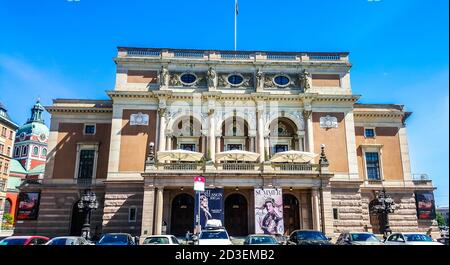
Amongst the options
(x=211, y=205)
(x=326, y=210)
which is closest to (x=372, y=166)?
(x=326, y=210)

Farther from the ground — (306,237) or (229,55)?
(229,55)

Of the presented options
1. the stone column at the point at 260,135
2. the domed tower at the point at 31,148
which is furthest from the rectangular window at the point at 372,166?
the domed tower at the point at 31,148

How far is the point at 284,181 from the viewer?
2994 cm

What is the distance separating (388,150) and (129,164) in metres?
30.6

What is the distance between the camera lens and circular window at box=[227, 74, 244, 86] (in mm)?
36931

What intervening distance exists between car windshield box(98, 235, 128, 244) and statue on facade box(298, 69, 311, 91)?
86.2 feet

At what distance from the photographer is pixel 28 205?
115 ft

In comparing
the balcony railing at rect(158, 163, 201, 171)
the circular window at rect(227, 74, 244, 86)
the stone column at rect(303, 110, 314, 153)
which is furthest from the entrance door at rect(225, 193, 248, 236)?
the circular window at rect(227, 74, 244, 86)

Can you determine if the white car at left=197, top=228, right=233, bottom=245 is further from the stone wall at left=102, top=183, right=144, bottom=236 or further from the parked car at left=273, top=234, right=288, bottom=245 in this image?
the stone wall at left=102, top=183, right=144, bottom=236

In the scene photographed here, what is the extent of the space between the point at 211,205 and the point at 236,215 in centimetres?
421

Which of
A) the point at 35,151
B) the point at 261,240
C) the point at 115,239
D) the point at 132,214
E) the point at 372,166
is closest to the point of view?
the point at 261,240

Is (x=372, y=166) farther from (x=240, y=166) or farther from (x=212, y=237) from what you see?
(x=212, y=237)
